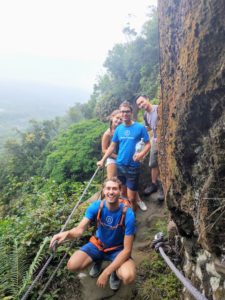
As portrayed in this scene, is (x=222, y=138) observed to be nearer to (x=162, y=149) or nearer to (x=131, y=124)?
(x=162, y=149)

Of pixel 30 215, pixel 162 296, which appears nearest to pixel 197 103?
pixel 162 296

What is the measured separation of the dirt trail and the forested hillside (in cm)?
41

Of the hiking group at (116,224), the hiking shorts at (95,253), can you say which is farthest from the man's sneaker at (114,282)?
the hiking shorts at (95,253)

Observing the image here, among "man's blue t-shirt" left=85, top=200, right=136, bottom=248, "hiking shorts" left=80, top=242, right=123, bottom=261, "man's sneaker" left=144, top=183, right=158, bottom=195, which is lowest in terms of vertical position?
"man's sneaker" left=144, top=183, right=158, bottom=195

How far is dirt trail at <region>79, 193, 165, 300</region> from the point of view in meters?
4.80

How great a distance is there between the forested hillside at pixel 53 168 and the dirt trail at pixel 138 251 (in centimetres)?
41

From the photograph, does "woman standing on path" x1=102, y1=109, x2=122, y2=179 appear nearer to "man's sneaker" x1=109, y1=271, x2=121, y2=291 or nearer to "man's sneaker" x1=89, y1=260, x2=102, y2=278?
"man's sneaker" x1=89, y1=260, x2=102, y2=278

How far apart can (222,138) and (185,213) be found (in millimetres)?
1287

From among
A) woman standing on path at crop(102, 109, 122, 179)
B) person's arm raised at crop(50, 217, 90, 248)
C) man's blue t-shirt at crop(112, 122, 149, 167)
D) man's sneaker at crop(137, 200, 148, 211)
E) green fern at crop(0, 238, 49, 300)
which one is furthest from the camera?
man's sneaker at crop(137, 200, 148, 211)

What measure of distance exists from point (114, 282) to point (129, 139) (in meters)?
2.35

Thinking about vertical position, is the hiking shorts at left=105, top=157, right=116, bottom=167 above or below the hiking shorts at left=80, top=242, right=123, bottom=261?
above

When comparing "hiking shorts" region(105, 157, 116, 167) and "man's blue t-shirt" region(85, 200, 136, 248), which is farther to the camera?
"hiking shorts" region(105, 157, 116, 167)

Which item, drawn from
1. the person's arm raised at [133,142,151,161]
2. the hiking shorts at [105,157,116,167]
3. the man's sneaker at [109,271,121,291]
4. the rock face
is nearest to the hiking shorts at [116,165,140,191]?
the hiking shorts at [105,157,116,167]

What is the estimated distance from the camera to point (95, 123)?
2178 cm
